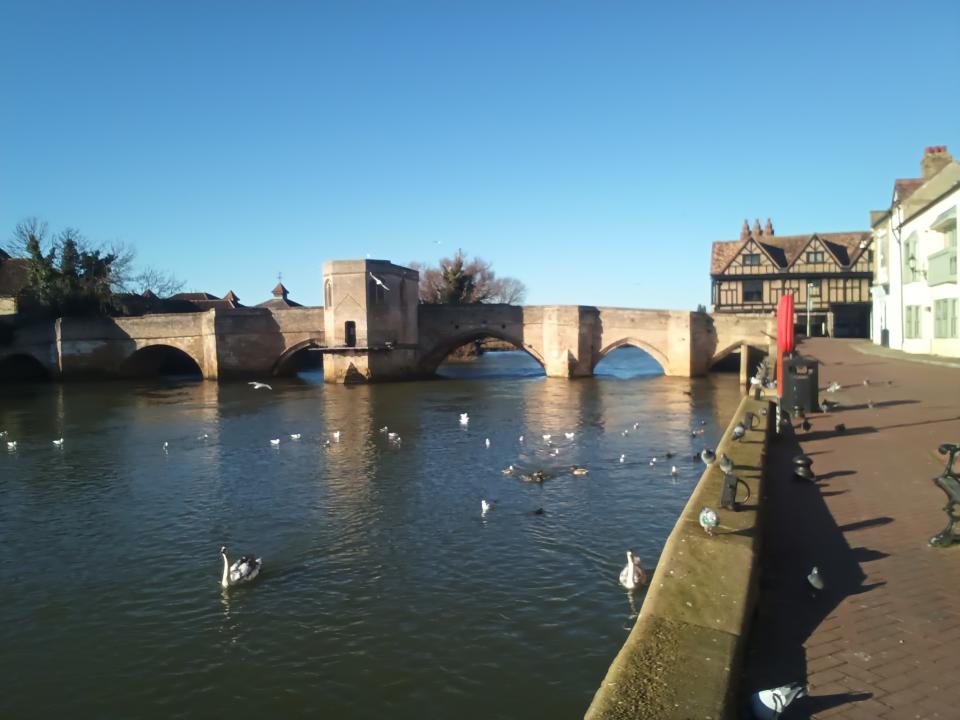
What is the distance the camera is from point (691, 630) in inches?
204

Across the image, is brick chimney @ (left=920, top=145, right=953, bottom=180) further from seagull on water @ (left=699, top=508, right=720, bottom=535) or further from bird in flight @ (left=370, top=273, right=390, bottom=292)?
seagull on water @ (left=699, top=508, right=720, bottom=535)

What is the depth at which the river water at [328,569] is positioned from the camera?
7262 millimetres

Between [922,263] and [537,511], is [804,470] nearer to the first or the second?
[537,511]

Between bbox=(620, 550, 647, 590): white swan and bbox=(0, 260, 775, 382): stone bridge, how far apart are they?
34977 mm

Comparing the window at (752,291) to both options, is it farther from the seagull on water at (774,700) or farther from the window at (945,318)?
the seagull on water at (774,700)

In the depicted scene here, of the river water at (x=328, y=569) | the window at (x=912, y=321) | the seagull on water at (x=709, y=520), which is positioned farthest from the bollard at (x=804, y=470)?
the window at (x=912, y=321)

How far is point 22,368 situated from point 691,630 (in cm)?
5890

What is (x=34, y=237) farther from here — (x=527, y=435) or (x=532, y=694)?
(x=532, y=694)

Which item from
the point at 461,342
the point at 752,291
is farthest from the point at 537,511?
the point at 752,291

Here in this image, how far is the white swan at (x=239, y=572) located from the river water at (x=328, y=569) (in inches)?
6.1

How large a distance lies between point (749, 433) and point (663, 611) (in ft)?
23.3

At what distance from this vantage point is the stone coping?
4375 mm

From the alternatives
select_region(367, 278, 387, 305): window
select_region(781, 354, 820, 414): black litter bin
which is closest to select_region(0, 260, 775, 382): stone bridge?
select_region(367, 278, 387, 305): window

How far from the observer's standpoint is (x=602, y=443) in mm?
20516
